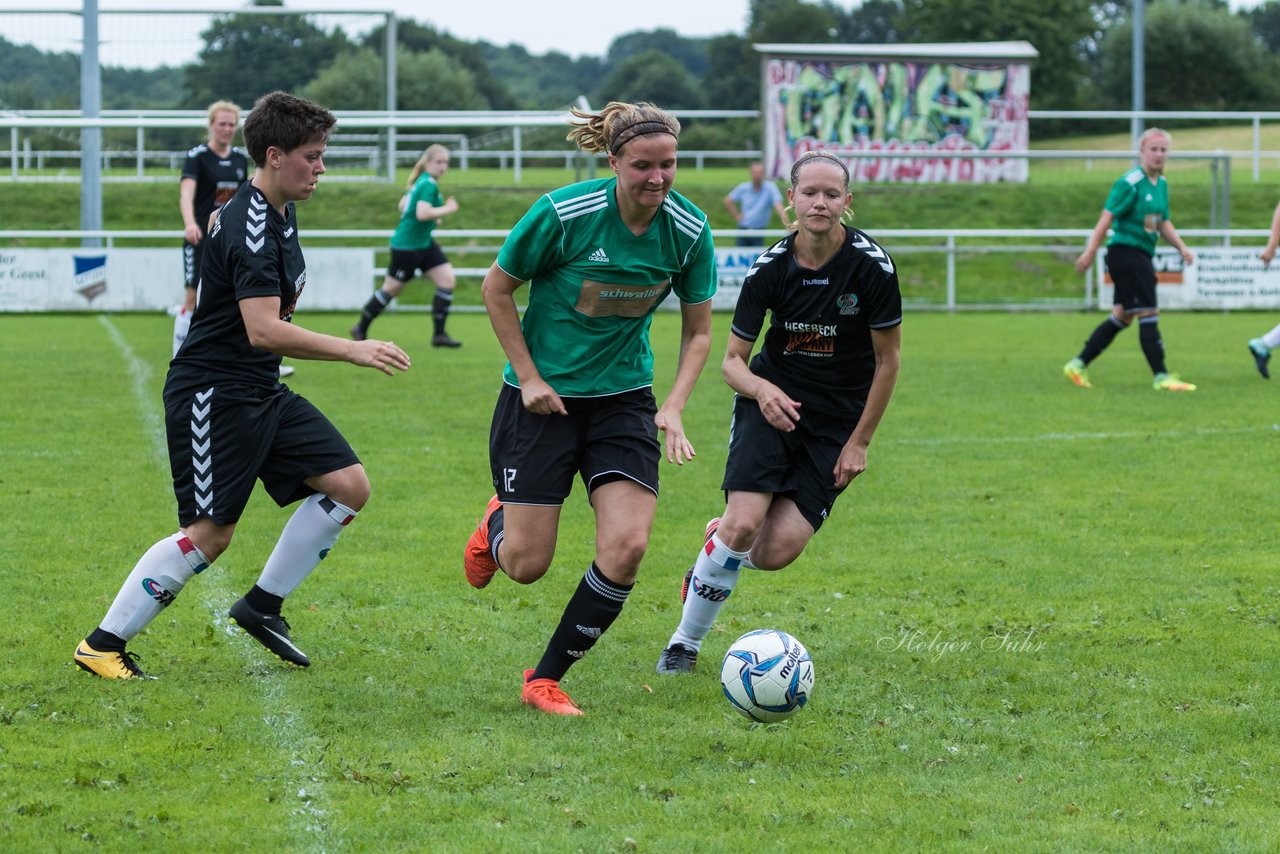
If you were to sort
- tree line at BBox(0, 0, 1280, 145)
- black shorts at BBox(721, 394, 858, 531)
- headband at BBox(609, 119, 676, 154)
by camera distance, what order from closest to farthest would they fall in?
1. headband at BBox(609, 119, 676, 154)
2. black shorts at BBox(721, 394, 858, 531)
3. tree line at BBox(0, 0, 1280, 145)

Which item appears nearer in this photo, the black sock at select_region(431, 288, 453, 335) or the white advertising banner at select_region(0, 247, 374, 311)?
the black sock at select_region(431, 288, 453, 335)

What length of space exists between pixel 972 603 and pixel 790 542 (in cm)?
117

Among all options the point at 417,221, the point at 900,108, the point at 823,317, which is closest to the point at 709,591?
the point at 823,317

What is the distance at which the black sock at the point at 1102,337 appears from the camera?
12.6 meters

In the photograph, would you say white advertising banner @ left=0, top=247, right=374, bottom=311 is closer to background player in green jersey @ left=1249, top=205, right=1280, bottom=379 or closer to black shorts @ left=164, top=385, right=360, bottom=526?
background player in green jersey @ left=1249, top=205, right=1280, bottom=379

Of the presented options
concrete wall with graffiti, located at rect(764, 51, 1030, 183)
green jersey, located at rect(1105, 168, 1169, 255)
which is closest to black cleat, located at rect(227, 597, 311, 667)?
green jersey, located at rect(1105, 168, 1169, 255)

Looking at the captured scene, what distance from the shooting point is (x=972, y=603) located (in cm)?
618

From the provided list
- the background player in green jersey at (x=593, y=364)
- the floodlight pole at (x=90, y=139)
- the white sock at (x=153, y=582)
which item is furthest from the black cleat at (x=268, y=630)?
the floodlight pole at (x=90, y=139)

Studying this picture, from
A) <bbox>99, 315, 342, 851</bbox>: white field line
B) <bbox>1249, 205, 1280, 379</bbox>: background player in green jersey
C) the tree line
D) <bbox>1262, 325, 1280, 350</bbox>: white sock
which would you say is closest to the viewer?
<bbox>99, 315, 342, 851</bbox>: white field line

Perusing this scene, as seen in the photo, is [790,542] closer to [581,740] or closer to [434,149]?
[581,740]

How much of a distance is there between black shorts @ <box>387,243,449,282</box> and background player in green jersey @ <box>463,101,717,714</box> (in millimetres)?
10393

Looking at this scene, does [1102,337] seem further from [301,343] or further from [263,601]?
[301,343]

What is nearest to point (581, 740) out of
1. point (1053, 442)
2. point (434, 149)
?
point (1053, 442)

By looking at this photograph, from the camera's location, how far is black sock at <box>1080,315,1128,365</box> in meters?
12.6
